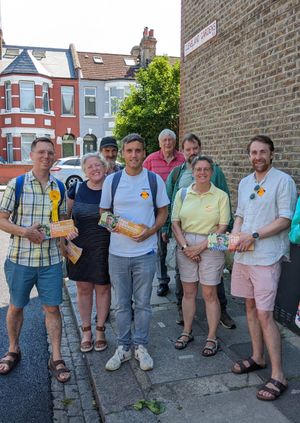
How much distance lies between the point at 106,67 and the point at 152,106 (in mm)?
17688

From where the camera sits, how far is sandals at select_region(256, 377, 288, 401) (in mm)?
3092

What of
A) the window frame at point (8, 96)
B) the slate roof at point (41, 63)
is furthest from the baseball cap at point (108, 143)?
the window frame at point (8, 96)

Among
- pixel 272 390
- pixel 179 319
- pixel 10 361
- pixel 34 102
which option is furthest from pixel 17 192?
pixel 34 102

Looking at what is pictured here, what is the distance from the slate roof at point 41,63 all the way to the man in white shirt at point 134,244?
28.9 m

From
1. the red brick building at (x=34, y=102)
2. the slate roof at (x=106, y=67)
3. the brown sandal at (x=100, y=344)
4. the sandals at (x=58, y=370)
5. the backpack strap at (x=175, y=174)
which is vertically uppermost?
the slate roof at (x=106, y=67)

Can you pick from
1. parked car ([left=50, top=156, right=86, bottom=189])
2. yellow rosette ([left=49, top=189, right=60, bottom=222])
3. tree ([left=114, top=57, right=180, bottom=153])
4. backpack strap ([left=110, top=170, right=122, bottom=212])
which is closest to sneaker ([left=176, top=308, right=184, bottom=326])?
backpack strap ([left=110, top=170, right=122, bottom=212])

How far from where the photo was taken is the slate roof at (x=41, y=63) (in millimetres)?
29953

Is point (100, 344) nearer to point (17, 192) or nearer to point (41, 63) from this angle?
point (17, 192)

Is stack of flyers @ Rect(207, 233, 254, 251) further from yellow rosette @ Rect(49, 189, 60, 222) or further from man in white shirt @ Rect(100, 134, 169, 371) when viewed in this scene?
yellow rosette @ Rect(49, 189, 60, 222)

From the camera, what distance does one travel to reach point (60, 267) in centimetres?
370

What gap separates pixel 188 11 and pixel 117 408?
7.19m

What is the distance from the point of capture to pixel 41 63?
3189 cm

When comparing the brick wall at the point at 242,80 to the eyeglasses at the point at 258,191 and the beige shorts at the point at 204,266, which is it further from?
the eyeglasses at the point at 258,191

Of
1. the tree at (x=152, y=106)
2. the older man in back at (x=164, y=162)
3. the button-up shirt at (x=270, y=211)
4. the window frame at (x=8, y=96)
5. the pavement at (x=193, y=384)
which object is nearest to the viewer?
the pavement at (x=193, y=384)
